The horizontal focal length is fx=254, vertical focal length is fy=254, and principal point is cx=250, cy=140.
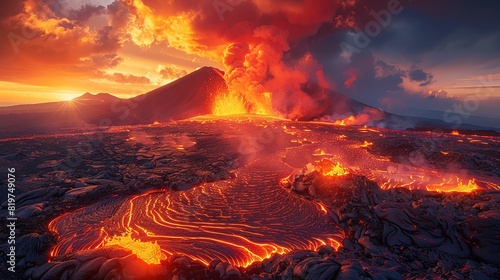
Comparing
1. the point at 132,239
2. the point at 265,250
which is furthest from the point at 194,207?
the point at 265,250

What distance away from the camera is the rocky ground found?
282 inches

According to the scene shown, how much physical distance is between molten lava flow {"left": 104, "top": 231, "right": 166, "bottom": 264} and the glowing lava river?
13 centimetres

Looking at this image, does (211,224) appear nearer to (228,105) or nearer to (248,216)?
(248,216)

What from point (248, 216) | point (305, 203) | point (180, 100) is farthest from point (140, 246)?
point (180, 100)

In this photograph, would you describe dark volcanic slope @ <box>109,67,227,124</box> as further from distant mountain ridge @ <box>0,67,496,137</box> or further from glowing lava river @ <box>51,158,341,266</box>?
glowing lava river @ <box>51,158,341,266</box>

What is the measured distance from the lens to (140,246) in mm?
8922

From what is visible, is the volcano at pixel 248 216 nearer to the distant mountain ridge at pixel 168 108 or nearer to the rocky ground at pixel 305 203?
the rocky ground at pixel 305 203

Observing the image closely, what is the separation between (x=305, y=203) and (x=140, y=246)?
26.4 feet

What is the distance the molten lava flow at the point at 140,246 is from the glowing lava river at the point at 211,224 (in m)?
0.13

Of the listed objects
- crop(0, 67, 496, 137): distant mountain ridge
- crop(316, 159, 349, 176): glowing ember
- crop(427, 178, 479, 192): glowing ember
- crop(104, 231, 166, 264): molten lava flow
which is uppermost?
crop(0, 67, 496, 137): distant mountain ridge

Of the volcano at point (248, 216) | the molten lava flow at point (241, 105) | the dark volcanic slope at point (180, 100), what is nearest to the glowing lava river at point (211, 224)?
the volcano at point (248, 216)

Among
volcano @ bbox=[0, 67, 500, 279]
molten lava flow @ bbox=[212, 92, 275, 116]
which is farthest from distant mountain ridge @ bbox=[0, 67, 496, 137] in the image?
volcano @ bbox=[0, 67, 500, 279]

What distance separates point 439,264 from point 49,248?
12.8 m

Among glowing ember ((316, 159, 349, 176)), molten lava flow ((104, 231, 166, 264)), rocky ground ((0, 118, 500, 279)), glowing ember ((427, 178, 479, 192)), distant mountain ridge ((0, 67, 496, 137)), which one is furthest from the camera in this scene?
distant mountain ridge ((0, 67, 496, 137))
